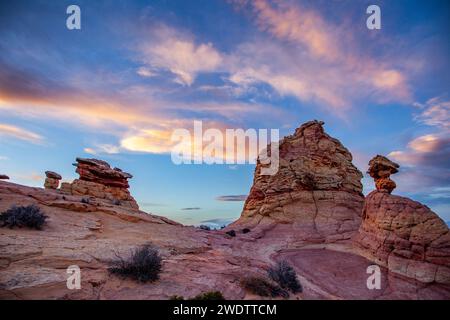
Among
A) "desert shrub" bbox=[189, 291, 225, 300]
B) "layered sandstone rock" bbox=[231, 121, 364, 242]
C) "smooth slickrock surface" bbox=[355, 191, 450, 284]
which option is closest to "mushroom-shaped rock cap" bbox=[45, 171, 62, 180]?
"layered sandstone rock" bbox=[231, 121, 364, 242]

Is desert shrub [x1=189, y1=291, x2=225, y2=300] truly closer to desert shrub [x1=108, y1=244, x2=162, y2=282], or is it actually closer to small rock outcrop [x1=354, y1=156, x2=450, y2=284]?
desert shrub [x1=108, y1=244, x2=162, y2=282]

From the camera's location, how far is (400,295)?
36.2 ft

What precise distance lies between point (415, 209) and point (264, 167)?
1914 cm

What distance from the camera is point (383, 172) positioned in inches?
725

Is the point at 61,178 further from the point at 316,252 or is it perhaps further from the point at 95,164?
the point at 316,252

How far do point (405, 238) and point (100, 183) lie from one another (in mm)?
32363

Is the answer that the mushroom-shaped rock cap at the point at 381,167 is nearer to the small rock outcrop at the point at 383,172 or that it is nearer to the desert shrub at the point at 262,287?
the small rock outcrop at the point at 383,172

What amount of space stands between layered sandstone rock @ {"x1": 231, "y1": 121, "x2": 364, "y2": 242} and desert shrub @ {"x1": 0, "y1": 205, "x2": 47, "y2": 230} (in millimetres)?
17911

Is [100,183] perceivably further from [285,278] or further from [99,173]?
[285,278]

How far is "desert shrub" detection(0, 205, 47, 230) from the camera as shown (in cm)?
1230

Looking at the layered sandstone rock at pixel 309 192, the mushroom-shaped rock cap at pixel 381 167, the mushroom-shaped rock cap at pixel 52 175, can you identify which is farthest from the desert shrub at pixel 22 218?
the mushroom-shaped rock cap at pixel 52 175

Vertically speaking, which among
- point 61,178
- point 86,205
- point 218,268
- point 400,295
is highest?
point 61,178
